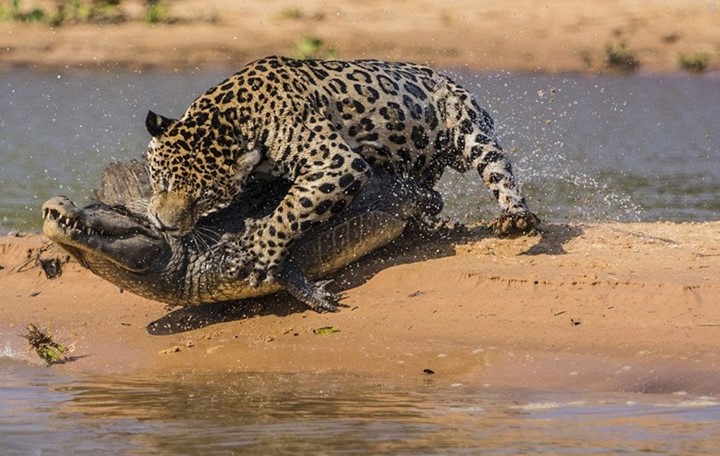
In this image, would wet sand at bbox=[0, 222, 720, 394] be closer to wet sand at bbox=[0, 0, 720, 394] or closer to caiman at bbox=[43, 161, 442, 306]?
wet sand at bbox=[0, 0, 720, 394]

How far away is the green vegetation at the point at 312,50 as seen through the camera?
27703 mm

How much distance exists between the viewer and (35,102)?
23.7 meters

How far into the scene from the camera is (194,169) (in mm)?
8914

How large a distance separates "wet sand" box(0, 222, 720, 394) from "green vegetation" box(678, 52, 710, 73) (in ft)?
60.6

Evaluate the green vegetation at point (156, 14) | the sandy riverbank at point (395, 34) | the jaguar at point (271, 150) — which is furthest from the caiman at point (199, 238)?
the green vegetation at point (156, 14)

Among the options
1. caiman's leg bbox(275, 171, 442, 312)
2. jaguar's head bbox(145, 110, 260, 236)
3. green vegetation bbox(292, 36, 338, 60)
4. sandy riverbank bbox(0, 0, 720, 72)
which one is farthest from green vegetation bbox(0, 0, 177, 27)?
jaguar's head bbox(145, 110, 260, 236)

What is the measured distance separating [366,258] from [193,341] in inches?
51.0

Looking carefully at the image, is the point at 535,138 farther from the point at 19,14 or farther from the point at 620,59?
the point at 19,14

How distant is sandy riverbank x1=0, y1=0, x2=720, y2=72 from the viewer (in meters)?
28.6

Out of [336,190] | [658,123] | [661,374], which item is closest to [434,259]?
→ [336,190]

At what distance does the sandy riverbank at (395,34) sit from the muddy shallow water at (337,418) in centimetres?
2039

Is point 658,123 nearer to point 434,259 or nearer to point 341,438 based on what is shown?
point 434,259

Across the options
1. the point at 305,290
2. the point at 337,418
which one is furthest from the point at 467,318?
the point at 337,418

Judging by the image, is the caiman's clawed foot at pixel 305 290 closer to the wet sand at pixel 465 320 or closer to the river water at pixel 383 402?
the wet sand at pixel 465 320
